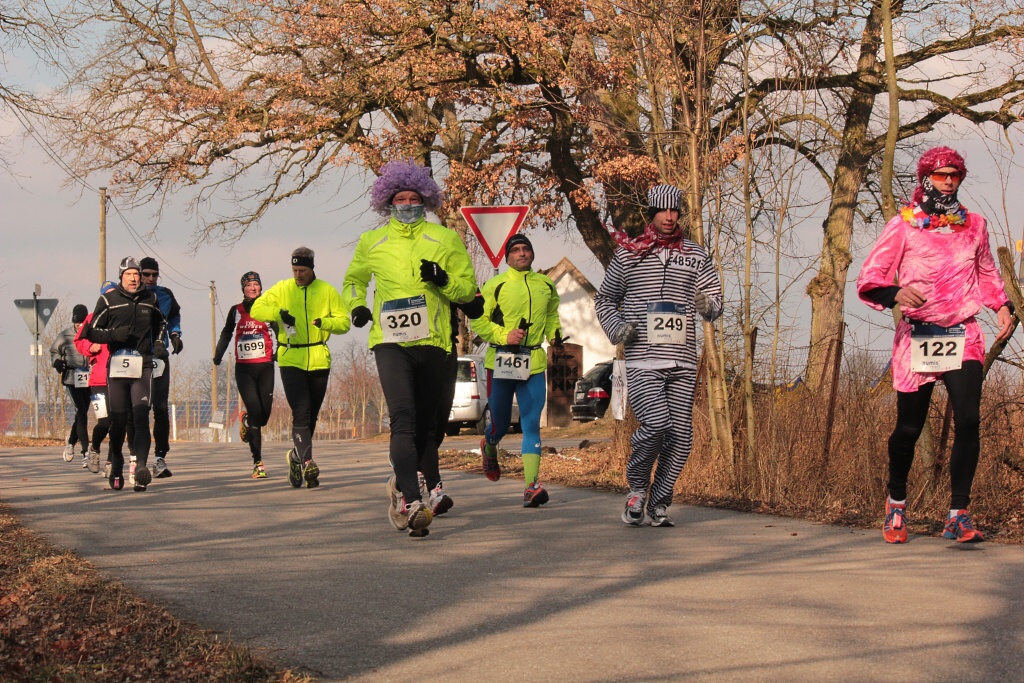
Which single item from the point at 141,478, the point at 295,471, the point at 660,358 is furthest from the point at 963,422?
the point at 141,478

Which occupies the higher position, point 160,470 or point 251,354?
point 251,354

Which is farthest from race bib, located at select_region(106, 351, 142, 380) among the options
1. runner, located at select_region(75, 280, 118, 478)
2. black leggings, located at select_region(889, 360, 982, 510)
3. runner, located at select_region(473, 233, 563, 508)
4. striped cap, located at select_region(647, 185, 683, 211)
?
black leggings, located at select_region(889, 360, 982, 510)

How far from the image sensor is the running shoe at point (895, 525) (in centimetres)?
722

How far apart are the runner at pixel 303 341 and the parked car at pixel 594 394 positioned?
22.0 m

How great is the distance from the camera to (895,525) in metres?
7.27

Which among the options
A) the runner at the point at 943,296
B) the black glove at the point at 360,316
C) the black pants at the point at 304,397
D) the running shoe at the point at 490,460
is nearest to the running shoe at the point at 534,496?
the running shoe at the point at 490,460

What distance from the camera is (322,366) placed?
11.6 m

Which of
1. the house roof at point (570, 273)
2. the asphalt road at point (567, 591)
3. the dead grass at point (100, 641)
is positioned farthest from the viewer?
the house roof at point (570, 273)

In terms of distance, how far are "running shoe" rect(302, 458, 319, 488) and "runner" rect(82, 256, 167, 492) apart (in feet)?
4.35

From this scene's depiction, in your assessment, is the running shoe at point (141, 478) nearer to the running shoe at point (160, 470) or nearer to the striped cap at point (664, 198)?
the running shoe at point (160, 470)

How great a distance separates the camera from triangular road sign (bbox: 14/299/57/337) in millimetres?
28734

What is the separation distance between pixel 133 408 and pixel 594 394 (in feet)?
75.2

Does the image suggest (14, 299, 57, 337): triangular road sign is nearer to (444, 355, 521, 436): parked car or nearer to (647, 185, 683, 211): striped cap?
(444, 355, 521, 436): parked car

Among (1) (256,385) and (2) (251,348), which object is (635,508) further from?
(2) (251,348)
